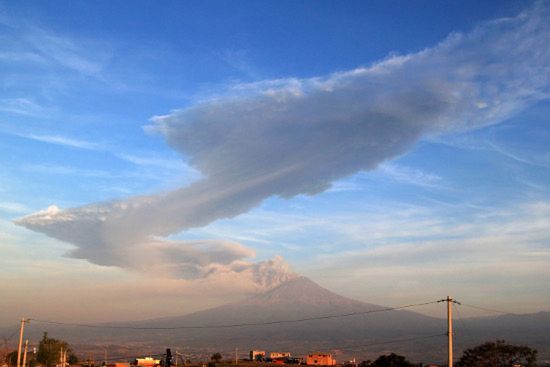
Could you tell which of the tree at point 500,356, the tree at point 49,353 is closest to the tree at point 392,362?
the tree at point 500,356

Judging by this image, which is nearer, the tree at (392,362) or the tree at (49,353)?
the tree at (392,362)

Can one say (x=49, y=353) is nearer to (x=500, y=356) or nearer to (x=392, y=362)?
(x=392, y=362)

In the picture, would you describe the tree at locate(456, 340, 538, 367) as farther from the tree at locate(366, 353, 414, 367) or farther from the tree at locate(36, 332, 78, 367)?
the tree at locate(36, 332, 78, 367)

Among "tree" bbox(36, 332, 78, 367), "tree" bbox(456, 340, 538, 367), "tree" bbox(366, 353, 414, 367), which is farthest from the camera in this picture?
"tree" bbox(36, 332, 78, 367)

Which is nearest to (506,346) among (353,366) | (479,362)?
(479,362)

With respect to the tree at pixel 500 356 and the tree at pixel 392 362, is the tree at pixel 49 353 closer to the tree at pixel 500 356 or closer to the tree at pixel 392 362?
the tree at pixel 392 362

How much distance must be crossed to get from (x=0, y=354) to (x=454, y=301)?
153 m

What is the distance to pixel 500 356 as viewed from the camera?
114 meters

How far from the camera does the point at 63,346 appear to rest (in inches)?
5753

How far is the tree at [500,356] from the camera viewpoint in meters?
112

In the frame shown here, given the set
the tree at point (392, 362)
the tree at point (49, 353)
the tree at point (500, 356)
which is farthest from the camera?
the tree at point (49, 353)

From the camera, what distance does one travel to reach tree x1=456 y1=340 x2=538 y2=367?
111500mm

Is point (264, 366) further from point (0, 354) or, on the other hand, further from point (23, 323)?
point (0, 354)

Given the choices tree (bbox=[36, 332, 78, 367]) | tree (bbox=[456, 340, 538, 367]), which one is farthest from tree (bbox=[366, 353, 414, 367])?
tree (bbox=[36, 332, 78, 367])
